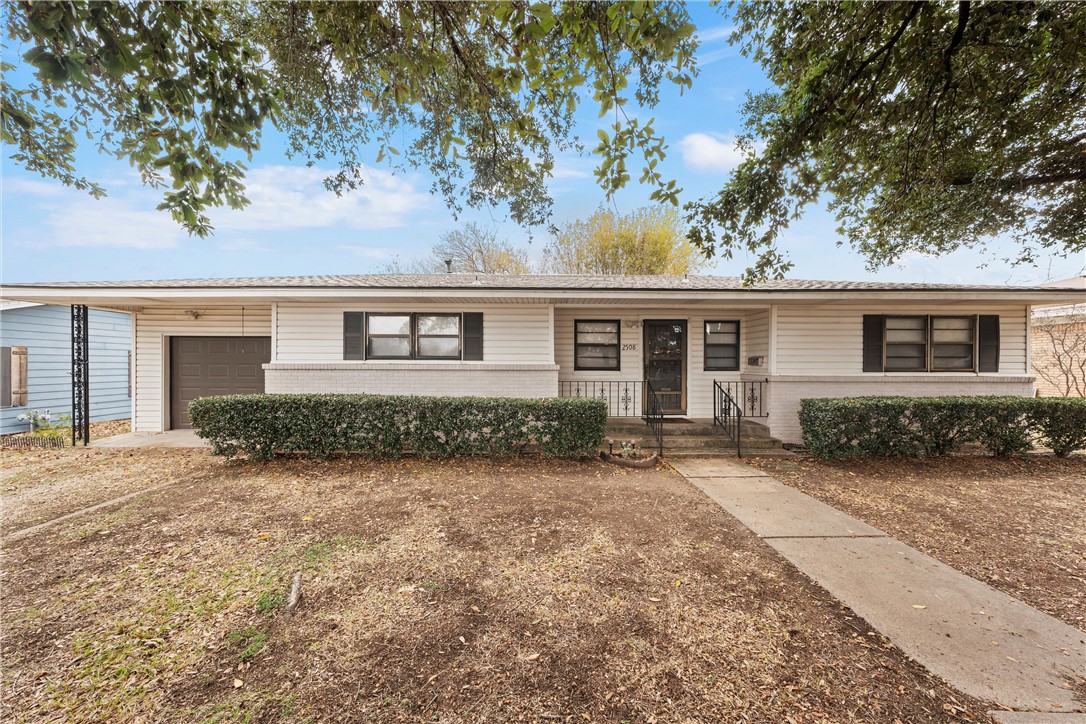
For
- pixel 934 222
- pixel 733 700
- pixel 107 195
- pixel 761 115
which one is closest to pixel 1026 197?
pixel 934 222

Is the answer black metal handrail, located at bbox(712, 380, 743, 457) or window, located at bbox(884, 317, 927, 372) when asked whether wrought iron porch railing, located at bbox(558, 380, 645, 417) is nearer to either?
black metal handrail, located at bbox(712, 380, 743, 457)

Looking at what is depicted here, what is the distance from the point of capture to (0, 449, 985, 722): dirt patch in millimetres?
1981

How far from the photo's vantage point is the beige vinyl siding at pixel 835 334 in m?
7.95

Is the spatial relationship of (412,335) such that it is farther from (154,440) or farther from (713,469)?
(713,469)

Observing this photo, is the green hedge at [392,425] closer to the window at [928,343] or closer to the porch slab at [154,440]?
the porch slab at [154,440]

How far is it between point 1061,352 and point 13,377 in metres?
28.0

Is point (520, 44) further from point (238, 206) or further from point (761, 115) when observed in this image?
point (761, 115)

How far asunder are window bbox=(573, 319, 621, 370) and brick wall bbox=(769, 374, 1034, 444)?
329 centimetres

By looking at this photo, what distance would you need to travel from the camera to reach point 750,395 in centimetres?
861

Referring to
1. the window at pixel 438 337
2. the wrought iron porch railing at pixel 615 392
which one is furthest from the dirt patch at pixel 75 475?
the wrought iron porch railing at pixel 615 392

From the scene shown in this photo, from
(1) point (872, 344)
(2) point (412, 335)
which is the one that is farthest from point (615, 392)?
(1) point (872, 344)

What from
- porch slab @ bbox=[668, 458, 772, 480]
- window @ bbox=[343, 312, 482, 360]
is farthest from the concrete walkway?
Result: window @ bbox=[343, 312, 482, 360]

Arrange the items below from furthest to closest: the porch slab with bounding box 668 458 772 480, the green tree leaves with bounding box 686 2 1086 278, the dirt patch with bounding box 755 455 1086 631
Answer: the porch slab with bounding box 668 458 772 480 < the green tree leaves with bounding box 686 2 1086 278 < the dirt patch with bounding box 755 455 1086 631

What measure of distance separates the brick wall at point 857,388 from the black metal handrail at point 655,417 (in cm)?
227
